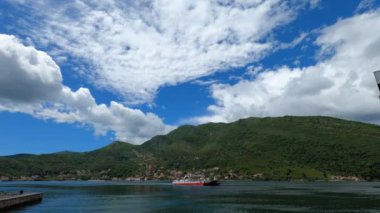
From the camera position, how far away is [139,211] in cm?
11200

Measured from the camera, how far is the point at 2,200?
369 feet

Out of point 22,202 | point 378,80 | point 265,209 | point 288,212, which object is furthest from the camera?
point 22,202

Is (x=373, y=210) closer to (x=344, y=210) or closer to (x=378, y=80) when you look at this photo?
(x=344, y=210)

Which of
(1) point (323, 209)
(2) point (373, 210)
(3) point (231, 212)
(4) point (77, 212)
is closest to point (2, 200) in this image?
(4) point (77, 212)

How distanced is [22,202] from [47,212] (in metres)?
26.7

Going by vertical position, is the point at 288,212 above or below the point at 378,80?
below

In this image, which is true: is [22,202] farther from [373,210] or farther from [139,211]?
[373,210]

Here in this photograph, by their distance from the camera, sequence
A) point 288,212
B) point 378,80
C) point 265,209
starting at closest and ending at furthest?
1. point 378,80
2. point 288,212
3. point 265,209

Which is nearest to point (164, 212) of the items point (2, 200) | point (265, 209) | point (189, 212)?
point (189, 212)

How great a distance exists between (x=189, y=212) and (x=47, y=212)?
132ft

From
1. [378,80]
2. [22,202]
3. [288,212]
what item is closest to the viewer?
[378,80]

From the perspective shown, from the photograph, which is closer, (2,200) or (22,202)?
(2,200)

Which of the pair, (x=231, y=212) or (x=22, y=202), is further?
(x=22, y=202)

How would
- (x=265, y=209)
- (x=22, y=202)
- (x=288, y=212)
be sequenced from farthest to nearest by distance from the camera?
(x=22, y=202) < (x=265, y=209) < (x=288, y=212)
